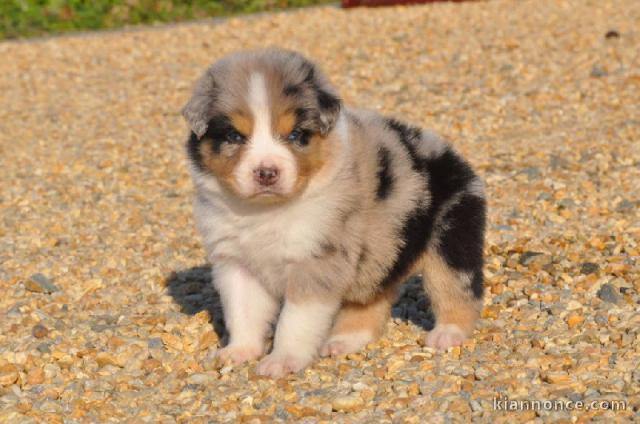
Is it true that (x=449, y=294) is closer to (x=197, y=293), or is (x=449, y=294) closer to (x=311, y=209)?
(x=311, y=209)

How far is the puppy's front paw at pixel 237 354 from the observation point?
5.50 metres

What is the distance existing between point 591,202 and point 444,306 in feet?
8.61

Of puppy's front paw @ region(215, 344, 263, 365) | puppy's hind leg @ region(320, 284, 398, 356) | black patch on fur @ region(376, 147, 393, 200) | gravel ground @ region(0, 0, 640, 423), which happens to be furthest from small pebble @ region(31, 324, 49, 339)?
black patch on fur @ region(376, 147, 393, 200)

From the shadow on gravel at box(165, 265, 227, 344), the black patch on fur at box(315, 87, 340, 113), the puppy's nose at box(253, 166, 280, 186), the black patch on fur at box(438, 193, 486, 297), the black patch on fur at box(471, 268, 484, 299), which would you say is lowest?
the shadow on gravel at box(165, 265, 227, 344)

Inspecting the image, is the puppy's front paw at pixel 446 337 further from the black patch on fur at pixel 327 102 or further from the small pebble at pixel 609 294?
the black patch on fur at pixel 327 102

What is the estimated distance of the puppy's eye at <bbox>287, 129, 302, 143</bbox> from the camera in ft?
16.6

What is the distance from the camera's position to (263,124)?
498 centimetres

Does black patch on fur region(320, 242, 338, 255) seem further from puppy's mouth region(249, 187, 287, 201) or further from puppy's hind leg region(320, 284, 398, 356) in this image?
puppy's hind leg region(320, 284, 398, 356)

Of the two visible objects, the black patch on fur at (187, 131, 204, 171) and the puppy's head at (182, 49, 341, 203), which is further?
the black patch on fur at (187, 131, 204, 171)

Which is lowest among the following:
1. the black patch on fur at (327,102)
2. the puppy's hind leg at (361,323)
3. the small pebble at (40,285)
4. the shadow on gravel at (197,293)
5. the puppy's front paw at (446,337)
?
the small pebble at (40,285)

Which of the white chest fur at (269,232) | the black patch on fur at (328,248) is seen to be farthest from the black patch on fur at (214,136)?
the black patch on fur at (328,248)

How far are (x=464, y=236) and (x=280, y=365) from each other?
47.4 inches

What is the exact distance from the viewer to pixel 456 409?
188 inches

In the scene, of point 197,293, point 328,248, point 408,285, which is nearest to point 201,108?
point 328,248
